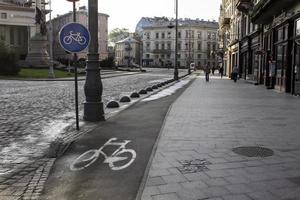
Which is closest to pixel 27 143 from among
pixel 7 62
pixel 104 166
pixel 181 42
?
pixel 104 166

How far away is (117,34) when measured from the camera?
17775 centimetres

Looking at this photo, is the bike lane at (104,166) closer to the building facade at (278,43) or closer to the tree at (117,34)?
the building facade at (278,43)

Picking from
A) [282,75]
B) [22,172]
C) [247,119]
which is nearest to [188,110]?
[247,119]

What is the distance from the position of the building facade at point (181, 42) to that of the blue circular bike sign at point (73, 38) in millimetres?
133904

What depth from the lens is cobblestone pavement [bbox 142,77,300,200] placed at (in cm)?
564

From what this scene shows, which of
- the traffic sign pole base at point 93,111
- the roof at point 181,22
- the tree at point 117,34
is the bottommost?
the traffic sign pole base at point 93,111

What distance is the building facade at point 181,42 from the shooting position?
146 m

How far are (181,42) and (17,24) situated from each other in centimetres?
7577

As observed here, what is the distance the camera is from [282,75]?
24906mm

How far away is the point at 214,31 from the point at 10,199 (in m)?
148

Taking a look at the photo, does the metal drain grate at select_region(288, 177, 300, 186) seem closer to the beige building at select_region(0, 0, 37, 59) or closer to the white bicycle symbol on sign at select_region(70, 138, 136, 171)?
the white bicycle symbol on sign at select_region(70, 138, 136, 171)

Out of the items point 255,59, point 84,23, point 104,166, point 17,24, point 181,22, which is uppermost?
point 181,22

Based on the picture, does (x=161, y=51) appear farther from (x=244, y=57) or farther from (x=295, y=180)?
(x=295, y=180)

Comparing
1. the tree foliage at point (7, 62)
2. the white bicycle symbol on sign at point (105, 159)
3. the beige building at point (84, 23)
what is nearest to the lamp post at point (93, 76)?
the white bicycle symbol on sign at point (105, 159)
